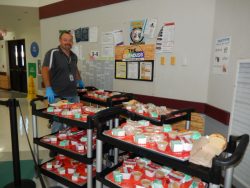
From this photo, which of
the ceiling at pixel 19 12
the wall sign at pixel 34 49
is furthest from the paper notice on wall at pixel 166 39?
the wall sign at pixel 34 49

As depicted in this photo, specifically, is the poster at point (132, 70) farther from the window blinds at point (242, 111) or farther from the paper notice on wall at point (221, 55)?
the window blinds at point (242, 111)

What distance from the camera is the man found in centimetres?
268

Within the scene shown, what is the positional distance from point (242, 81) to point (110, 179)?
1.54 metres

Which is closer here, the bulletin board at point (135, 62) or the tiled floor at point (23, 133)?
the tiled floor at point (23, 133)

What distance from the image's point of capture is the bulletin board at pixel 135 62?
3217 mm

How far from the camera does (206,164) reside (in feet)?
3.47

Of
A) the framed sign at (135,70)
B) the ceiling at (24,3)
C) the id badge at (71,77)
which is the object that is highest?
the ceiling at (24,3)

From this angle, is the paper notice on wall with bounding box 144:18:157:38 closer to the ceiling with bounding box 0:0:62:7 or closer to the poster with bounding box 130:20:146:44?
the poster with bounding box 130:20:146:44

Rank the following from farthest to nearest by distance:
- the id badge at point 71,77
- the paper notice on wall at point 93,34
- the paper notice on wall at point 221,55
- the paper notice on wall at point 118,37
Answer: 1. the paper notice on wall at point 93,34
2. the paper notice on wall at point 118,37
3. the id badge at point 71,77
4. the paper notice on wall at point 221,55

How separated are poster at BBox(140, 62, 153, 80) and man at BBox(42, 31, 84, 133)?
1074 millimetres

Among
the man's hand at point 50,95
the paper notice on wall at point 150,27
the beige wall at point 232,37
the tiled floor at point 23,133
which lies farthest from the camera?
the paper notice on wall at point 150,27

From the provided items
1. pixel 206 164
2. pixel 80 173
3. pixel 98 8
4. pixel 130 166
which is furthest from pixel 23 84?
pixel 206 164

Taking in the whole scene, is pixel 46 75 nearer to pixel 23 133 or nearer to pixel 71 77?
pixel 71 77

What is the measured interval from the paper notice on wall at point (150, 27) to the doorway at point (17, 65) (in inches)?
267
